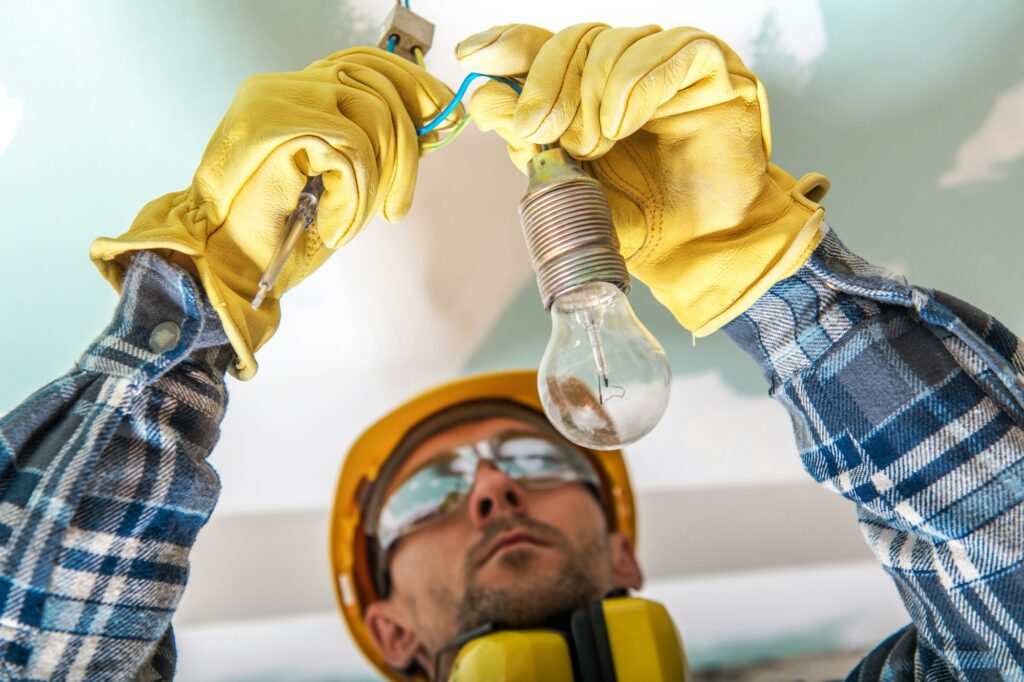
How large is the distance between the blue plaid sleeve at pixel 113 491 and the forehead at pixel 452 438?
56 cm

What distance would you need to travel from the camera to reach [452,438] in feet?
4.21

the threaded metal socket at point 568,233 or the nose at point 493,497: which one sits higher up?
the threaded metal socket at point 568,233

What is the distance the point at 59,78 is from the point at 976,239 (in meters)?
1.28

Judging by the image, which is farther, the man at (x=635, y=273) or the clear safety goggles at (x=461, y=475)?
the clear safety goggles at (x=461, y=475)

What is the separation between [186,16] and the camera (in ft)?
2.86

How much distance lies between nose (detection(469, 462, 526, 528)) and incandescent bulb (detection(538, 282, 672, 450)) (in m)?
0.63

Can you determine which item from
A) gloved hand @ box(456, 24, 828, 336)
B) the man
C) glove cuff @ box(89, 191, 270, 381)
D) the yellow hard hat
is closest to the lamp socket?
the man

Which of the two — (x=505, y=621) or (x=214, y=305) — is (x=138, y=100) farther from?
(x=505, y=621)

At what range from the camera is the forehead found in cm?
127

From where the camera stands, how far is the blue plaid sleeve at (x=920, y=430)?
0.68 meters

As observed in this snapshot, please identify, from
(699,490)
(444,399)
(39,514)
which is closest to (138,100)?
(39,514)

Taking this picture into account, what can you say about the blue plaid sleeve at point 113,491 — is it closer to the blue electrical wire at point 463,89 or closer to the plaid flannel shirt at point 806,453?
the plaid flannel shirt at point 806,453

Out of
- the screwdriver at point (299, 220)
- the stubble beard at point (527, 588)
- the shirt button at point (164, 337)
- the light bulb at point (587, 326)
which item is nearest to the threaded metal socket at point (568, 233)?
the light bulb at point (587, 326)

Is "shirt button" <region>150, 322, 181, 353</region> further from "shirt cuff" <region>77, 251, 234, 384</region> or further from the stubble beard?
the stubble beard
